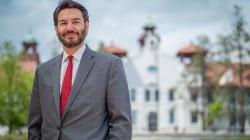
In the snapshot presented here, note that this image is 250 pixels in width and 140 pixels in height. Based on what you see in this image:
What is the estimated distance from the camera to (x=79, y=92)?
3.06 metres

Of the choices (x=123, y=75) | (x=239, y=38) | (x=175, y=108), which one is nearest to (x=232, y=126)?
(x=175, y=108)

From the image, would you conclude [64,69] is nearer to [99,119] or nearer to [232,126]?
[99,119]

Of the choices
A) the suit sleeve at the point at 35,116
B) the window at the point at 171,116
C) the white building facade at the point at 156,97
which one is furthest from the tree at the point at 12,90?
the suit sleeve at the point at 35,116

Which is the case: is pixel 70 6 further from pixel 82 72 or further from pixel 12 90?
pixel 12 90

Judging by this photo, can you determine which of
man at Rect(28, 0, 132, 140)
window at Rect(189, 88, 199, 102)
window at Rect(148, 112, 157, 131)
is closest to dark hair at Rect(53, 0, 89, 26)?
man at Rect(28, 0, 132, 140)

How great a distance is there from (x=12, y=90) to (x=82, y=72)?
3425 cm

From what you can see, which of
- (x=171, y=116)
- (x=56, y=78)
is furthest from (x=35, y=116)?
(x=171, y=116)

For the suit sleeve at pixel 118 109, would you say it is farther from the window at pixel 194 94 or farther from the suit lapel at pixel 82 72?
the window at pixel 194 94

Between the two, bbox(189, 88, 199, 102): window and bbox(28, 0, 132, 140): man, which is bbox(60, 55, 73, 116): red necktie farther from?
bbox(189, 88, 199, 102): window

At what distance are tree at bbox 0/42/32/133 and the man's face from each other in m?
32.6

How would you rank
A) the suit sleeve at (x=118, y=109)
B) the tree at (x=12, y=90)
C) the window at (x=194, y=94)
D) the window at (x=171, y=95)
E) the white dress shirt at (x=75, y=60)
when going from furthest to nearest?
the window at (x=171, y=95)
the window at (x=194, y=94)
the tree at (x=12, y=90)
the white dress shirt at (x=75, y=60)
the suit sleeve at (x=118, y=109)

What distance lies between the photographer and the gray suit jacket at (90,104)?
3.02 metres

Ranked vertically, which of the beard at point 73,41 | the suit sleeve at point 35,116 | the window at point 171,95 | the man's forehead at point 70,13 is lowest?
the window at point 171,95

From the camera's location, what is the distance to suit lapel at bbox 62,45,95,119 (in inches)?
120
